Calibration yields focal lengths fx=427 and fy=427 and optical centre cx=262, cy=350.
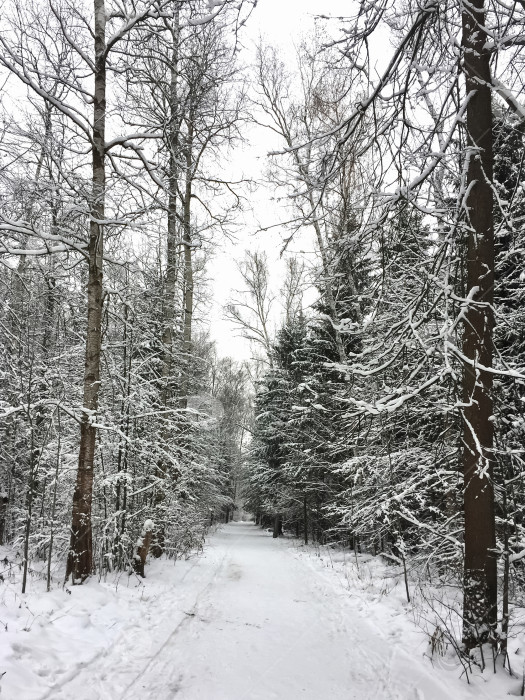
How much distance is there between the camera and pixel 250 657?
4.49 metres

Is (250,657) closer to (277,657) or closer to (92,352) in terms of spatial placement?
(277,657)

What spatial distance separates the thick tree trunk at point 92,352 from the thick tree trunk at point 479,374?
4.62m

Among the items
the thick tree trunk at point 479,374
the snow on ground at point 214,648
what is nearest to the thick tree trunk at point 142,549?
the snow on ground at point 214,648

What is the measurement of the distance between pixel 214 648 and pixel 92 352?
14.0 feet

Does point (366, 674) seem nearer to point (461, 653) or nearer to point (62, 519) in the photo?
point (461, 653)

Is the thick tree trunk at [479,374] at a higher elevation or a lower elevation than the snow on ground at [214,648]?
higher

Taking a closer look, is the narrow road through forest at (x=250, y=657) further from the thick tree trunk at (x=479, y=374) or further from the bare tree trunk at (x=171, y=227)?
the bare tree trunk at (x=171, y=227)

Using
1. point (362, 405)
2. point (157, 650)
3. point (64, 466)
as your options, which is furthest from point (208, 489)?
point (362, 405)

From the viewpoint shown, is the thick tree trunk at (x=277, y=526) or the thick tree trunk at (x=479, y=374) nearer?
the thick tree trunk at (x=479, y=374)

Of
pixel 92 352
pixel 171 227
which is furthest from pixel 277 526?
pixel 92 352

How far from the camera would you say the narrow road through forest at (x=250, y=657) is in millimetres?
3639

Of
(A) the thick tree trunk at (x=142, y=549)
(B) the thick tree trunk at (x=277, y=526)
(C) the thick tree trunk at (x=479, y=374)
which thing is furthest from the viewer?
(B) the thick tree trunk at (x=277, y=526)

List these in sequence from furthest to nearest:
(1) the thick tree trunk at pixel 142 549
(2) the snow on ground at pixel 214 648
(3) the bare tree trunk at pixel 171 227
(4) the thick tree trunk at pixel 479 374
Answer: (1) the thick tree trunk at pixel 142 549 < (3) the bare tree trunk at pixel 171 227 < (4) the thick tree trunk at pixel 479 374 < (2) the snow on ground at pixel 214 648

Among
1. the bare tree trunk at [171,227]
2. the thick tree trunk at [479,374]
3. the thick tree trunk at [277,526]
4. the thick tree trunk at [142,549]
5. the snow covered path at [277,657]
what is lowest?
the thick tree trunk at [277,526]
